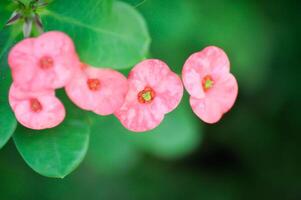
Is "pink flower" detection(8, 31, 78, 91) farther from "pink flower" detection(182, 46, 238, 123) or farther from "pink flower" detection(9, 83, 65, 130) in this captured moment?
"pink flower" detection(182, 46, 238, 123)

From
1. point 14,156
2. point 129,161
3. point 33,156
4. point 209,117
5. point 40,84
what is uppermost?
point 40,84

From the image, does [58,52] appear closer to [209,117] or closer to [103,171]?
[209,117]

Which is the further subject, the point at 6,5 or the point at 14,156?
the point at 14,156

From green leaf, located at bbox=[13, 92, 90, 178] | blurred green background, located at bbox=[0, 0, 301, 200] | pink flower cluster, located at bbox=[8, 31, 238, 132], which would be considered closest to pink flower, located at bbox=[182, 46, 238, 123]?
pink flower cluster, located at bbox=[8, 31, 238, 132]

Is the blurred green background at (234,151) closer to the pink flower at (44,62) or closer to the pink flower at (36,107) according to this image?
the pink flower at (36,107)

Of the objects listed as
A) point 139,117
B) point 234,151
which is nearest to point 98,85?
point 139,117

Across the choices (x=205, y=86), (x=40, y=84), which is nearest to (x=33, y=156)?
(x=40, y=84)

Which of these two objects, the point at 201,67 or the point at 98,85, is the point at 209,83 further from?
the point at 98,85
